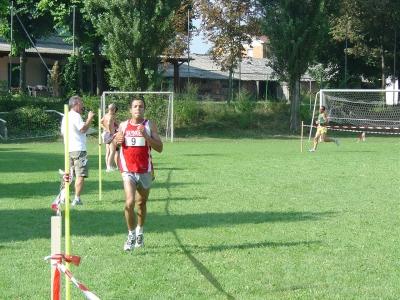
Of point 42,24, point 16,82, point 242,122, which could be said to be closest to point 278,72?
point 242,122

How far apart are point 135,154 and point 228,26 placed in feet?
131

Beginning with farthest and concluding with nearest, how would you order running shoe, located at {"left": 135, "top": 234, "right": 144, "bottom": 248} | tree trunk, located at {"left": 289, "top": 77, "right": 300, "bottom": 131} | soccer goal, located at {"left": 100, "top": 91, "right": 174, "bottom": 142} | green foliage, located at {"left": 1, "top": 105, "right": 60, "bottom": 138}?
1. tree trunk, located at {"left": 289, "top": 77, "right": 300, "bottom": 131}
2. green foliage, located at {"left": 1, "top": 105, "right": 60, "bottom": 138}
3. soccer goal, located at {"left": 100, "top": 91, "right": 174, "bottom": 142}
4. running shoe, located at {"left": 135, "top": 234, "right": 144, "bottom": 248}

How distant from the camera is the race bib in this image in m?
8.06

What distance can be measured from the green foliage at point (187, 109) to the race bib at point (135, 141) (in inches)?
1187

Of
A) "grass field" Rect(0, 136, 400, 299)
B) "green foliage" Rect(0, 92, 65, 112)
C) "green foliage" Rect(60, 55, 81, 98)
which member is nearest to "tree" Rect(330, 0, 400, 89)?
"green foliage" Rect(60, 55, 81, 98)

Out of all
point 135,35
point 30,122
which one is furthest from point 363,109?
point 30,122

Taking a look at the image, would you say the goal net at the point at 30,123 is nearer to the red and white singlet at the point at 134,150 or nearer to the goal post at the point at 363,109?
the goal post at the point at 363,109

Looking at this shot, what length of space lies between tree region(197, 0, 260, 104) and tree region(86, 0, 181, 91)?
9.40 metres

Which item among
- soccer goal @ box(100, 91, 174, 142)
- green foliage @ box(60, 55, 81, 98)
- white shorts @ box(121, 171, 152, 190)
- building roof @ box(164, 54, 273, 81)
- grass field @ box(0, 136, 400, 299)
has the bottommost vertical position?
grass field @ box(0, 136, 400, 299)

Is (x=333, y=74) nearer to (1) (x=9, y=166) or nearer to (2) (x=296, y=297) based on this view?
(1) (x=9, y=166)

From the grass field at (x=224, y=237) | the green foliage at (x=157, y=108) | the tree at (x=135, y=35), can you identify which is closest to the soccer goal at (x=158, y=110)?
the green foliage at (x=157, y=108)

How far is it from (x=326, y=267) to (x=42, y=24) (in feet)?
129

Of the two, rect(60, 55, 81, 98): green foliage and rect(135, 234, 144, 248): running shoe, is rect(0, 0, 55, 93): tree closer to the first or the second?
rect(60, 55, 81, 98): green foliage

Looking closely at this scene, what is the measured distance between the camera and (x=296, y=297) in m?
6.12
